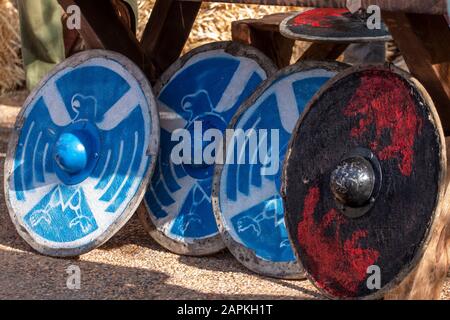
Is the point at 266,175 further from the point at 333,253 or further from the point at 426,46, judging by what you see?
the point at 426,46

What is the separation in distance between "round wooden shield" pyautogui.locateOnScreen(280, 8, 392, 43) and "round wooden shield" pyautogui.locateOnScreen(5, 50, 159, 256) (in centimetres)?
65

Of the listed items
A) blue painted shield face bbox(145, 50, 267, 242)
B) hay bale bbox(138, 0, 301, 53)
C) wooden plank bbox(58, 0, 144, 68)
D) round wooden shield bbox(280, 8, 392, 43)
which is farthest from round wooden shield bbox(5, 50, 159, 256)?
hay bale bbox(138, 0, 301, 53)

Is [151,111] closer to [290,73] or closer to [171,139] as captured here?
[171,139]

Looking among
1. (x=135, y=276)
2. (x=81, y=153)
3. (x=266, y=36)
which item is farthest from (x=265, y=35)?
(x=135, y=276)

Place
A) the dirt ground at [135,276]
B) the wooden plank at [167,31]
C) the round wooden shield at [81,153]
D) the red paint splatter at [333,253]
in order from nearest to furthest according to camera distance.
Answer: the red paint splatter at [333,253] → the dirt ground at [135,276] → the round wooden shield at [81,153] → the wooden plank at [167,31]

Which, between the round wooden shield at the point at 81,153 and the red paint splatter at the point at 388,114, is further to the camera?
the round wooden shield at the point at 81,153

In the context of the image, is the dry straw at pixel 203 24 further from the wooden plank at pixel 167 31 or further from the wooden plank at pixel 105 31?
the wooden plank at pixel 105 31

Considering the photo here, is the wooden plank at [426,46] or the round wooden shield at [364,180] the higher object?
the wooden plank at [426,46]

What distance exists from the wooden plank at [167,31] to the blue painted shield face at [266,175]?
2.55 ft

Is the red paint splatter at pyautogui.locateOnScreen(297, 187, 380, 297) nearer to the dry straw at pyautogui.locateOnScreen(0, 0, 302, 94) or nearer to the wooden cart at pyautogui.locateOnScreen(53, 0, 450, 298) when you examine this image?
the wooden cart at pyautogui.locateOnScreen(53, 0, 450, 298)

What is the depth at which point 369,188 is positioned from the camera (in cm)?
366

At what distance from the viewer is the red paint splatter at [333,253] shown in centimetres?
374

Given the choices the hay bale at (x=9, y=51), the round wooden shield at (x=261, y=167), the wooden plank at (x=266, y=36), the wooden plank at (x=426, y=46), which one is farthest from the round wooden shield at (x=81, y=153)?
the hay bale at (x=9, y=51)

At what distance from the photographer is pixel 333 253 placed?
150 inches
